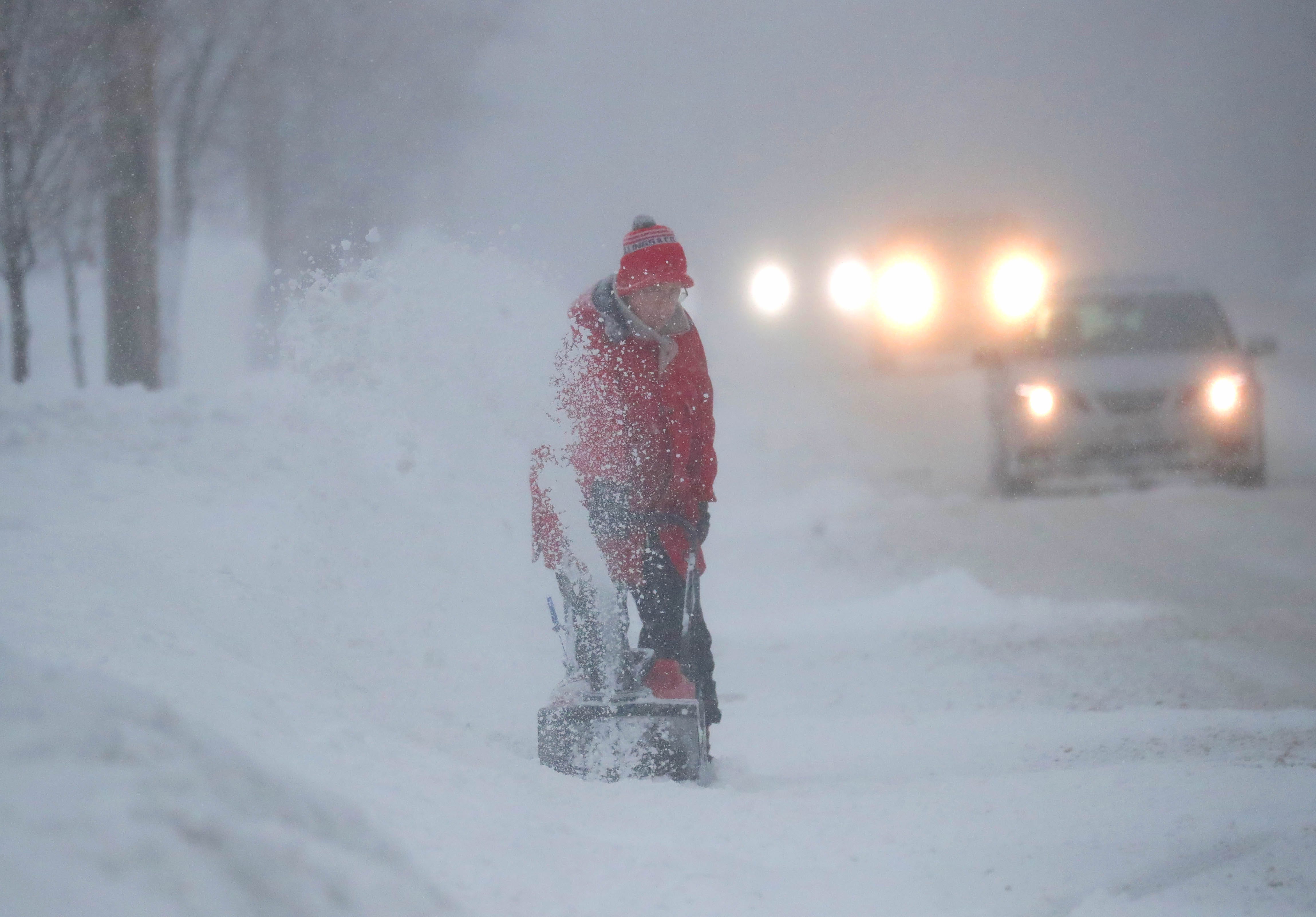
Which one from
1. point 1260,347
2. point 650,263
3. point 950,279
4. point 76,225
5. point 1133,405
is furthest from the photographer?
point 950,279

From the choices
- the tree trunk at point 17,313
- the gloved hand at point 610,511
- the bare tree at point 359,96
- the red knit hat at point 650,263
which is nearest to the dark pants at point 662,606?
the gloved hand at point 610,511

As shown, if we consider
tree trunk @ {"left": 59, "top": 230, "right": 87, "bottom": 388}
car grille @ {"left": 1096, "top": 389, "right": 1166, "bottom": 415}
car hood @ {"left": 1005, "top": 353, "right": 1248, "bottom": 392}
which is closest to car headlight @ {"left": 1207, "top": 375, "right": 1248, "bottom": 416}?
car hood @ {"left": 1005, "top": 353, "right": 1248, "bottom": 392}

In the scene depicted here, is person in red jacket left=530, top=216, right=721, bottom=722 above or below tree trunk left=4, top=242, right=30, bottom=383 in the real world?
below

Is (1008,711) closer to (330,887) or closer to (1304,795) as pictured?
(1304,795)

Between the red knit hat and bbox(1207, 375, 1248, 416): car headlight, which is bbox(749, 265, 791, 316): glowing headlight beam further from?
the red knit hat

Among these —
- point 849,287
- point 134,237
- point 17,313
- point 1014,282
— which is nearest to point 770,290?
point 849,287

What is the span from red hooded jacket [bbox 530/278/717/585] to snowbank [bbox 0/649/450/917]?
148 centimetres

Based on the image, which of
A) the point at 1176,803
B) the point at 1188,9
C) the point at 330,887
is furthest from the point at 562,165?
the point at 1188,9

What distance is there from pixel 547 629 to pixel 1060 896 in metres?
3.35

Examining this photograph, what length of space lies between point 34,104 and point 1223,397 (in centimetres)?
934

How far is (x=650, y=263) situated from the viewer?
11.7 ft

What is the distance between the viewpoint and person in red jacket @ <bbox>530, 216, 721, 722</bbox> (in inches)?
143

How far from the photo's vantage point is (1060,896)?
2.80 meters

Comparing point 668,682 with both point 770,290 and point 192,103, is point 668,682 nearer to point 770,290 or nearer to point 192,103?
point 192,103
